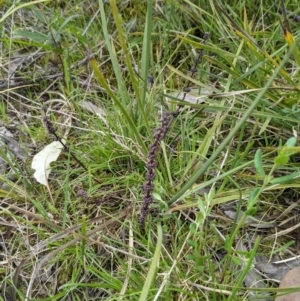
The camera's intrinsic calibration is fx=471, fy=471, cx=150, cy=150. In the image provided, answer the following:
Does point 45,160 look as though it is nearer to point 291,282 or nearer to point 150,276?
point 150,276

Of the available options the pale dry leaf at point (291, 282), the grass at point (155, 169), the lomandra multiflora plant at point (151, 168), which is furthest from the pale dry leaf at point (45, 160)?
the pale dry leaf at point (291, 282)

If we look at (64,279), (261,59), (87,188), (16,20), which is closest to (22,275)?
(64,279)

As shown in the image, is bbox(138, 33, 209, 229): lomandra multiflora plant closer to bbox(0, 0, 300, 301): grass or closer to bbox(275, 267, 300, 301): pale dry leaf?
bbox(0, 0, 300, 301): grass

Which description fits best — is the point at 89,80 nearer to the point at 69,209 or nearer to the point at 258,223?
the point at 69,209

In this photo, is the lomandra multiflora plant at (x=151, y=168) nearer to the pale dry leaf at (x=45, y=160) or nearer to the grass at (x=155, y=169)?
the grass at (x=155, y=169)

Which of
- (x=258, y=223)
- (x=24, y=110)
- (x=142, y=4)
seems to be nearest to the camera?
(x=258, y=223)
